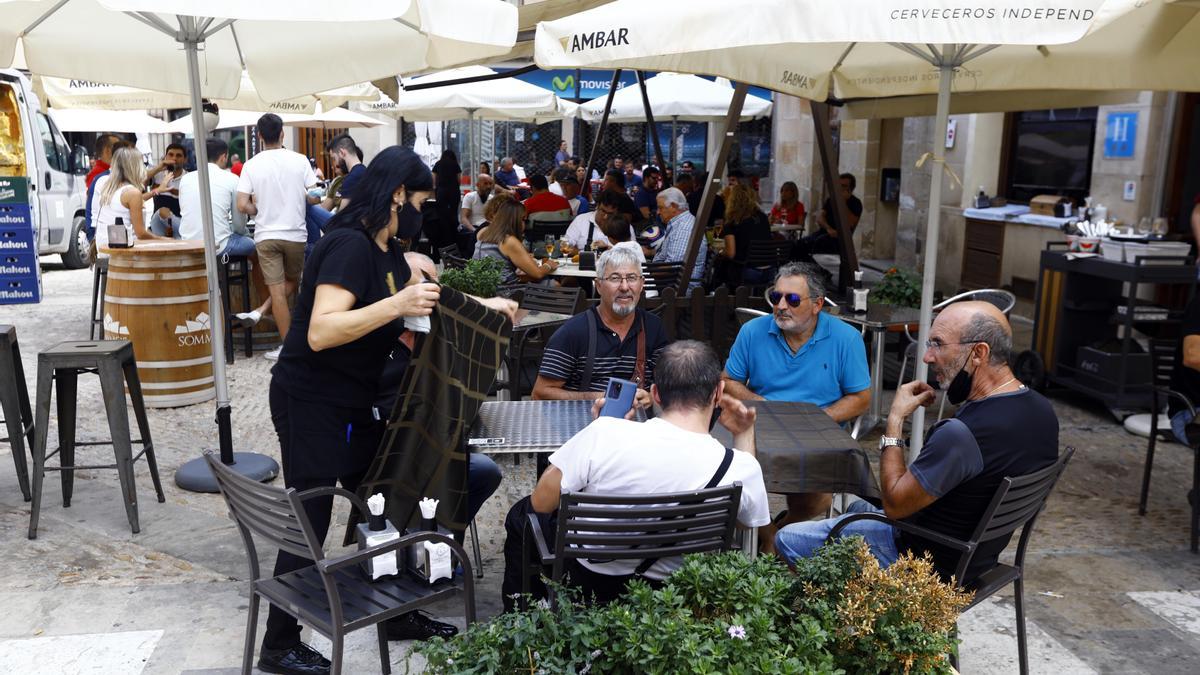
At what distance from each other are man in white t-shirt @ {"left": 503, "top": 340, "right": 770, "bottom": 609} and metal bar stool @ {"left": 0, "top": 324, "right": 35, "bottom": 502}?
330cm

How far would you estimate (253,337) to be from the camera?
9203 mm

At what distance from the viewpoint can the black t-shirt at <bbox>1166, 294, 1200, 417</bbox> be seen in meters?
4.92

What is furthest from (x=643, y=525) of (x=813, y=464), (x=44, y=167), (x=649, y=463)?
(x=44, y=167)

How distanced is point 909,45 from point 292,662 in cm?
365

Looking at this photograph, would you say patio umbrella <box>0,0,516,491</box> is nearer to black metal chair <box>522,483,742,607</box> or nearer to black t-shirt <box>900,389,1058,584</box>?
black metal chair <box>522,483,742,607</box>

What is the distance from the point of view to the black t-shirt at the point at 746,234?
32.0 feet

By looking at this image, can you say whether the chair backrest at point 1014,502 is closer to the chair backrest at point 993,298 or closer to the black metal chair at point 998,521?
the black metal chair at point 998,521

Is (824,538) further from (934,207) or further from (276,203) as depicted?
(276,203)

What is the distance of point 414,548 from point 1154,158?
9161 millimetres

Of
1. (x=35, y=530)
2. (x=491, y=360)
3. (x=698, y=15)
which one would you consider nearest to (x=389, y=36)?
(x=698, y=15)

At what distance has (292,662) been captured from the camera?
3443 millimetres

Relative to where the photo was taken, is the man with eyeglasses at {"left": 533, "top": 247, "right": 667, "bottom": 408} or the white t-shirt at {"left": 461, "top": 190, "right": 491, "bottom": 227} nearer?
the man with eyeglasses at {"left": 533, "top": 247, "right": 667, "bottom": 408}

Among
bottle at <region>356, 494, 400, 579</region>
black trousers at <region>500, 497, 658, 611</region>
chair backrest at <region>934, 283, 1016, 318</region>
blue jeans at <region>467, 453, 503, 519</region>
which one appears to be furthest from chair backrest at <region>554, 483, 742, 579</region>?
chair backrest at <region>934, 283, 1016, 318</region>

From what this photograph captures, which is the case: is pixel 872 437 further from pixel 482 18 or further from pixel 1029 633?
pixel 482 18
